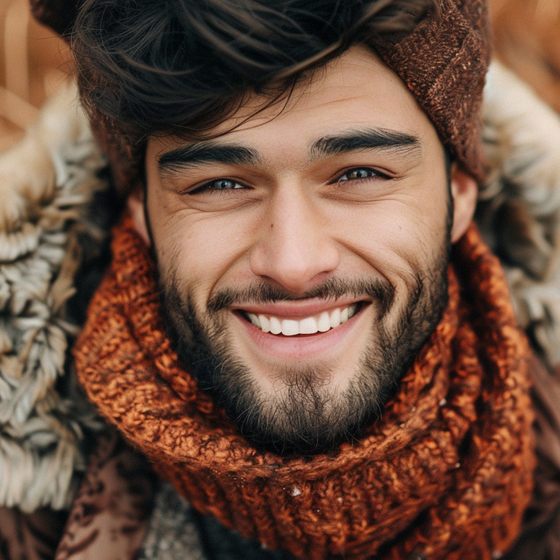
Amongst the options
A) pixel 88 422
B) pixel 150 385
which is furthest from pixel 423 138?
pixel 88 422

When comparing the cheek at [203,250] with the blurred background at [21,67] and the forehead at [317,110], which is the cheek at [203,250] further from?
the blurred background at [21,67]

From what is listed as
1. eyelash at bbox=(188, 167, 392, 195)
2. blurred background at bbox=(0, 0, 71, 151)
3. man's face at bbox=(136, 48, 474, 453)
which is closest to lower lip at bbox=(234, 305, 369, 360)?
man's face at bbox=(136, 48, 474, 453)

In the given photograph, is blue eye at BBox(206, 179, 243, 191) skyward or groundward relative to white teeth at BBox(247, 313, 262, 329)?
skyward

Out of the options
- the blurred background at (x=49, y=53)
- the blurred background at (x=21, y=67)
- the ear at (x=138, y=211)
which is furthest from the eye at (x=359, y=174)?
the blurred background at (x=21, y=67)

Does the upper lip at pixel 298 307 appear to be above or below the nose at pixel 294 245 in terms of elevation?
below

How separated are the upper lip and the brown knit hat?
53 centimetres

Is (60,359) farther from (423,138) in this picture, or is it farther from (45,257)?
(423,138)

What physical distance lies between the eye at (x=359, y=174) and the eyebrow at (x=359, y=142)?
0.25ft

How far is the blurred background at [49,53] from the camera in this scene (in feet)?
9.21

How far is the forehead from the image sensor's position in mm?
1415

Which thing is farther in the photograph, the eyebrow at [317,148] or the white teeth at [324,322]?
the white teeth at [324,322]

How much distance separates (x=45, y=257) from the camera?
179cm

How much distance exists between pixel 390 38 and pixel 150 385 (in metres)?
1.06

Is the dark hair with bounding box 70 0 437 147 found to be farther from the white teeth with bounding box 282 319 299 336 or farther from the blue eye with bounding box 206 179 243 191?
the white teeth with bounding box 282 319 299 336
